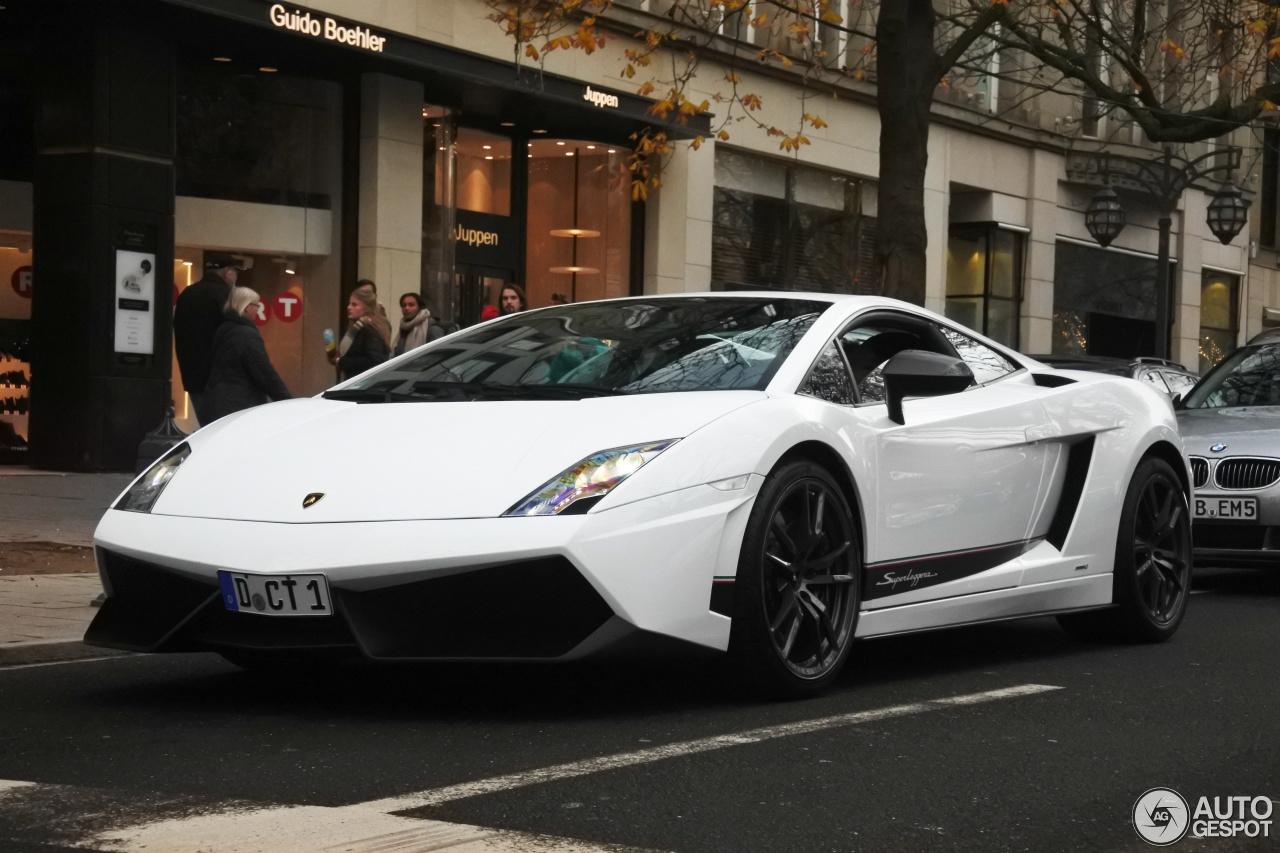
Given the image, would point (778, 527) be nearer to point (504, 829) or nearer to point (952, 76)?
point (504, 829)

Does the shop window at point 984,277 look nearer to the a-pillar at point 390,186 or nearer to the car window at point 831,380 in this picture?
the a-pillar at point 390,186

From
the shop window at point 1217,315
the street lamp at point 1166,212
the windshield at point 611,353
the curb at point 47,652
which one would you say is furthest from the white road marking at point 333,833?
the shop window at point 1217,315

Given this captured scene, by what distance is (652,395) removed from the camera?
5613 millimetres

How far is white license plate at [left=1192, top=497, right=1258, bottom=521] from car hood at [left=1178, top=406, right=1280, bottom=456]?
11.4 inches

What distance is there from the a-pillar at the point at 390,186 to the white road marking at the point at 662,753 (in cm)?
1443

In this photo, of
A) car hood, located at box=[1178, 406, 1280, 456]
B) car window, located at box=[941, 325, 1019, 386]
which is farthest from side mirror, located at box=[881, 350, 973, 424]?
car hood, located at box=[1178, 406, 1280, 456]

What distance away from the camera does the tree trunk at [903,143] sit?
1419cm

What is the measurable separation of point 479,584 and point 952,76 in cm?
2395

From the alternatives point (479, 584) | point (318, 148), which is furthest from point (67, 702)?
point (318, 148)

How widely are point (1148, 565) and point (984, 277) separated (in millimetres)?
23906

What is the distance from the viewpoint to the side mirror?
236 inches

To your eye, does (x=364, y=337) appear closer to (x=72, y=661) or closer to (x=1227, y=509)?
(x=1227, y=509)

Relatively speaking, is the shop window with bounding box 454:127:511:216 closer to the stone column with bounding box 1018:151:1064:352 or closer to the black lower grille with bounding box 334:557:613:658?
the stone column with bounding box 1018:151:1064:352

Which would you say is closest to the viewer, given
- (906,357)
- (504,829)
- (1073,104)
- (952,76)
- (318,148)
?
(504,829)
